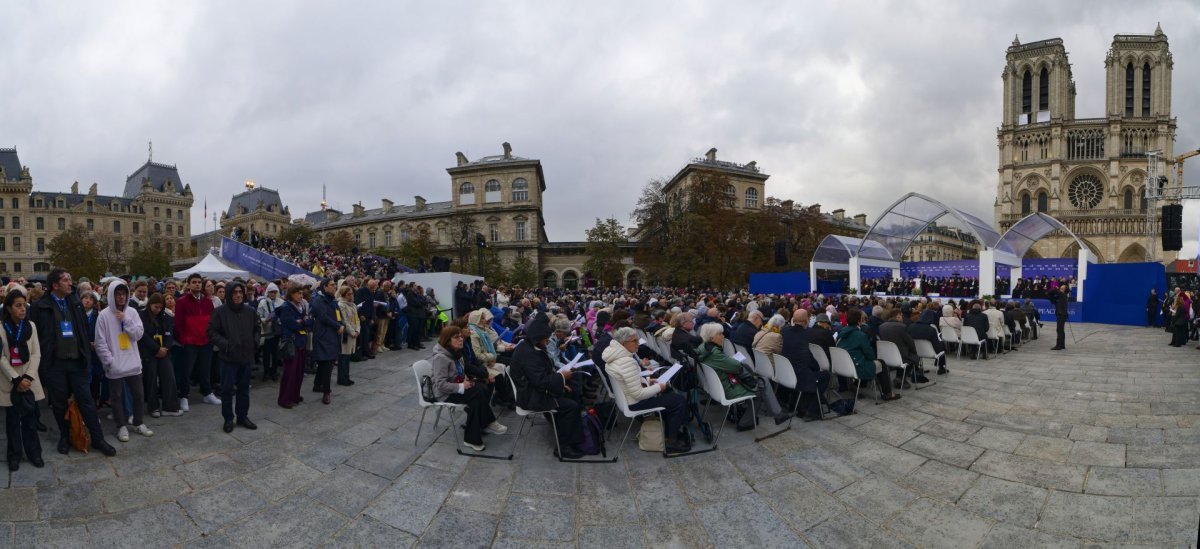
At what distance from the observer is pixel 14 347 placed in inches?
155

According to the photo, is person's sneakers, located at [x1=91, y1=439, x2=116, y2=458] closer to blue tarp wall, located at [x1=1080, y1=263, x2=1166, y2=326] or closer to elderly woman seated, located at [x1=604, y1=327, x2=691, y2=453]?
elderly woman seated, located at [x1=604, y1=327, x2=691, y2=453]

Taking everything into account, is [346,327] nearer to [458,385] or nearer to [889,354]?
[458,385]

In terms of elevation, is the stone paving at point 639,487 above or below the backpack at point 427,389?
below

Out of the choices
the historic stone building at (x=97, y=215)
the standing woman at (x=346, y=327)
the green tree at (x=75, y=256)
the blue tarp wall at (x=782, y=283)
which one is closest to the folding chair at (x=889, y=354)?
the standing woman at (x=346, y=327)

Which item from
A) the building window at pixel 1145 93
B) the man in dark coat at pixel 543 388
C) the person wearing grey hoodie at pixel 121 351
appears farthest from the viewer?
the building window at pixel 1145 93

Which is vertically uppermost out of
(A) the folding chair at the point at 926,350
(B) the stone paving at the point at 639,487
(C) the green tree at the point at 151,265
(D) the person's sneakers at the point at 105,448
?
(C) the green tree at the point at 151,265

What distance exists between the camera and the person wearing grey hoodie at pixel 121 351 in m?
4.71

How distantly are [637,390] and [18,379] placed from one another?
5.02 meters

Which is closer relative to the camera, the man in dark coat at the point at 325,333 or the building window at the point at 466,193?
the man in dark coat at the point at 325,333

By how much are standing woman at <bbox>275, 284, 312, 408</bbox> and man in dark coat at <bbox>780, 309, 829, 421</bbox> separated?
233 inches

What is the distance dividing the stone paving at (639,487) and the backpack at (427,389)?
1.67 feet

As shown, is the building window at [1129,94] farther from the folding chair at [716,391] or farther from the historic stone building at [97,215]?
the historic stone building at [97,215]

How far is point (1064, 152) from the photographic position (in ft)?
210

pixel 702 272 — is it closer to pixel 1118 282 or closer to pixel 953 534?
pixel 1118 282
